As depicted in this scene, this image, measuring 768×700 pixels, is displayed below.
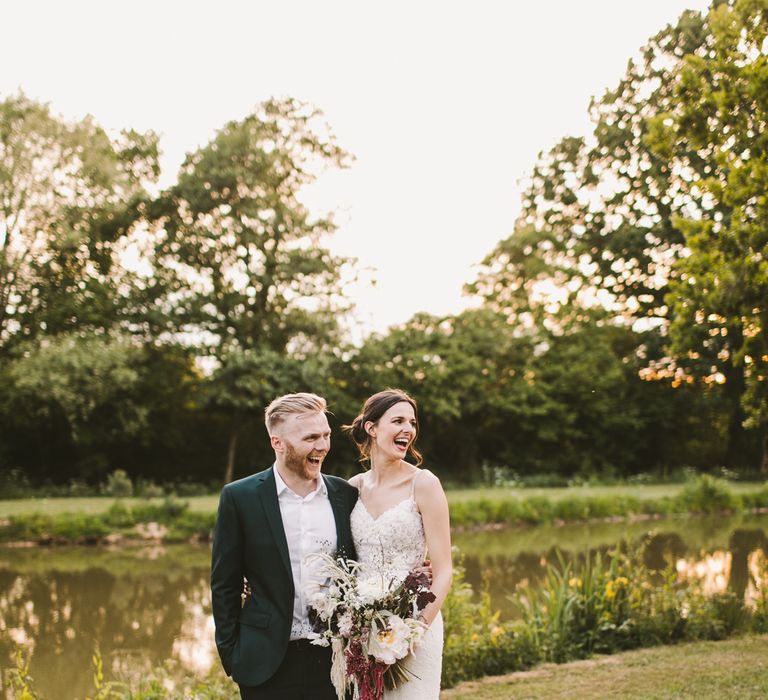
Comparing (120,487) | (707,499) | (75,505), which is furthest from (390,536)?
(120,487)

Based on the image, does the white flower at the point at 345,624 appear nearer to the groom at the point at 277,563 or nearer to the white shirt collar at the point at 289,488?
the groom at the point at 277,563

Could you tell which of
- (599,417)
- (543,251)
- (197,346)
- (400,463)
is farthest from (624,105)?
(400,463)

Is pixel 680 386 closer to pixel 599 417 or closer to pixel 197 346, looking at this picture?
pixel 599 417

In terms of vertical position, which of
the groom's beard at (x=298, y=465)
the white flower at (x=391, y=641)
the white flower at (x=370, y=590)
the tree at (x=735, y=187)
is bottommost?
the white flower at (x=391, y=641)

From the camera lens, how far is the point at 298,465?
354 centimetres

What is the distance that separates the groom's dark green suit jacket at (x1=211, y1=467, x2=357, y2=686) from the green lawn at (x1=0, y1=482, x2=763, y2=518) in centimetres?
1581

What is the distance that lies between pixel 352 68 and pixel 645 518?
13577 mm

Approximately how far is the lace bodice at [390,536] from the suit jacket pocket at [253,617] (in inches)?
19.0

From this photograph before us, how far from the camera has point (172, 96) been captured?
85.7 feet

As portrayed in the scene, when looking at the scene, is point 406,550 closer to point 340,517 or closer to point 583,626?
point 340,517

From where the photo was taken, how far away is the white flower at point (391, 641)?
3316 millimetres

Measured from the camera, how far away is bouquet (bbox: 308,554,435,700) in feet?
10.8

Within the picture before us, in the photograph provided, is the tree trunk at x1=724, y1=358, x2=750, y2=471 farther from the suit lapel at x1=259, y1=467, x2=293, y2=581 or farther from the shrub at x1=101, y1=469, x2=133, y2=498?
the suit lapel at x1=259, y1=467, x2=293, y2=581

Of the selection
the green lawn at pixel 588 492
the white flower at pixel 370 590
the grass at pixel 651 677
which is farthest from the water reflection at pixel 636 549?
the white flower at pixel 370 590
